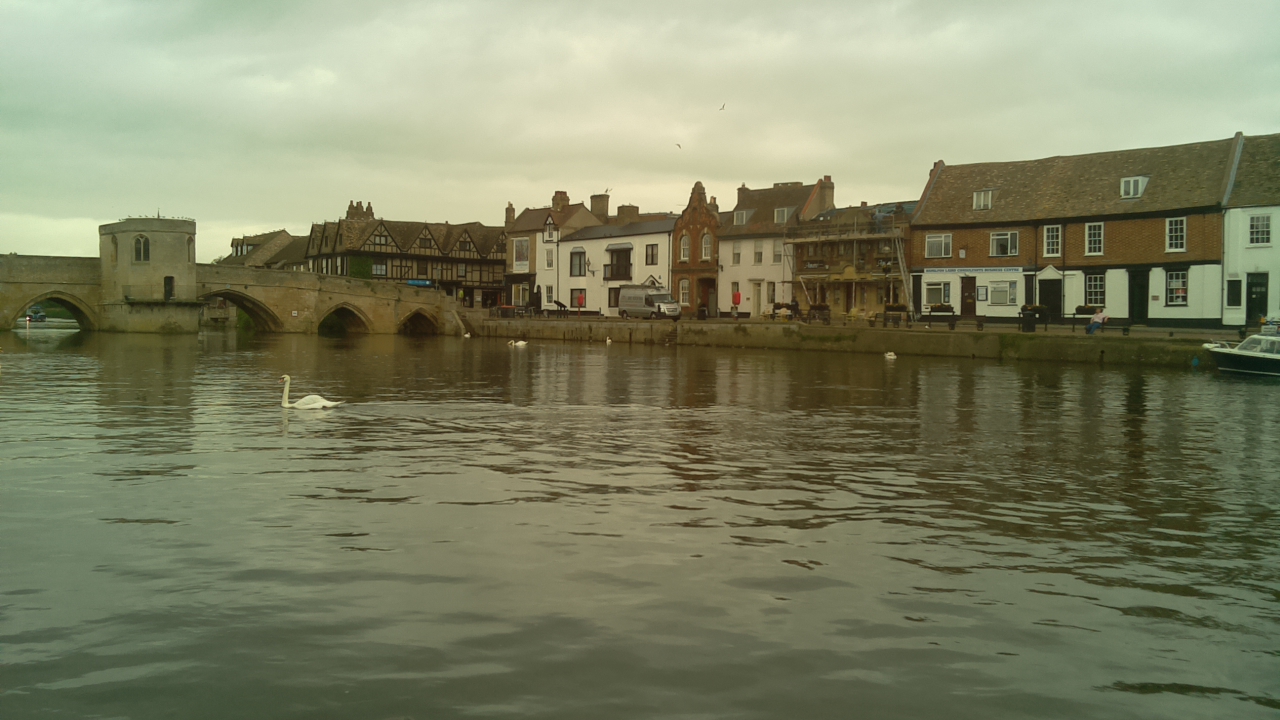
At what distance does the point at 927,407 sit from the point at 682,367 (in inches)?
673

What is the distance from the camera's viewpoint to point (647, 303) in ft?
231

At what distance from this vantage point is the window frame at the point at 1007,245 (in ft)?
183

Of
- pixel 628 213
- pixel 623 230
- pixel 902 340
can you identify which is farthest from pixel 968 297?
pixel 628 213

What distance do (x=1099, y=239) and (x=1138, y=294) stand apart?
3482 millimetres

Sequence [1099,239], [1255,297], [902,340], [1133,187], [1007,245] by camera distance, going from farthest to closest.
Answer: [1007,245], [1099,239], [1133,187], [902,340], [1255,297]

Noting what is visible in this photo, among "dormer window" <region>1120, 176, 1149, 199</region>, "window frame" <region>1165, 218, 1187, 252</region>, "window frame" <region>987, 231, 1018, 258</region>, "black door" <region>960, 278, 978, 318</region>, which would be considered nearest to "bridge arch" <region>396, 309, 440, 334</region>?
"black door" <region>960, 278, 978, 318</region>

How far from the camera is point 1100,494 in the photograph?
13.8 m

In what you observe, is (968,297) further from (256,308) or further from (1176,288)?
(256,308)

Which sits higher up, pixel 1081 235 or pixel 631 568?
pixel 1081 235

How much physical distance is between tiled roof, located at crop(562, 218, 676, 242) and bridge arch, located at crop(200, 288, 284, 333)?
25.3 meters

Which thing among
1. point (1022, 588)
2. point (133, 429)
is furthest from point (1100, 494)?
point (133, 429)

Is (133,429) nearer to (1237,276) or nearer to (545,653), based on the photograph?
(545,653)

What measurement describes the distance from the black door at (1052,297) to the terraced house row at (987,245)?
0.07 metres

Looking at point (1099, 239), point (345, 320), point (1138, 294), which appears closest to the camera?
point (1138, 294)
